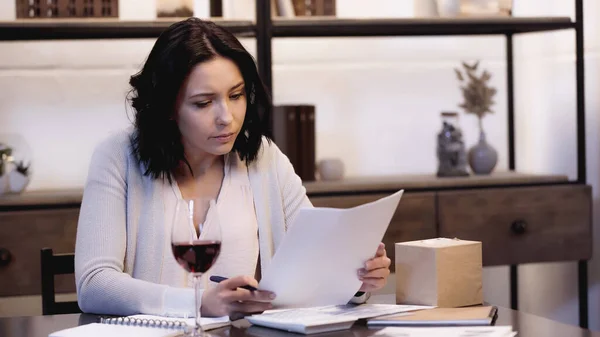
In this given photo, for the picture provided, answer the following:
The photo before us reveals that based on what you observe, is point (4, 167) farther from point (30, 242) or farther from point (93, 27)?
point (93, 27)

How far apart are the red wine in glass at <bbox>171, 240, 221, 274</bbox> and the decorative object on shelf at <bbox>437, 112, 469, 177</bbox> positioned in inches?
80.8

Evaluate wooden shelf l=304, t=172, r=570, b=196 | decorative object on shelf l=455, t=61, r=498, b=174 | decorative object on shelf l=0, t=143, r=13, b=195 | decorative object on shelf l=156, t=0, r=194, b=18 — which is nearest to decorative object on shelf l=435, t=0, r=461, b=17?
decorative object on shelf l=455, t=61, r=498, b=174

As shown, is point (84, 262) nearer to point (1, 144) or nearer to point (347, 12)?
point (1, 144)

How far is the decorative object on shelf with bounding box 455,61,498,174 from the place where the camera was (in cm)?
344

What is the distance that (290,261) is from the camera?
149 centimetres

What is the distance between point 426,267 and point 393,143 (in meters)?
2.09

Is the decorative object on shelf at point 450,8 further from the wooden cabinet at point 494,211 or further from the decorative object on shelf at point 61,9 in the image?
the decorative object on shelf at point 61,9

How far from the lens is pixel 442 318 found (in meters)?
1.48

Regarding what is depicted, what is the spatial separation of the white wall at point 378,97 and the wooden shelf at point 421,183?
13.2 inches

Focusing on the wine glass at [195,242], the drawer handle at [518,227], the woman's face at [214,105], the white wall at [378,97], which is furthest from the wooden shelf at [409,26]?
the wine glass at [195,242]

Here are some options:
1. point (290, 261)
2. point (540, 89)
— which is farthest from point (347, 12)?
point (290, 261)

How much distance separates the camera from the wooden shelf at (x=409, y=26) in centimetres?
Answer: 310

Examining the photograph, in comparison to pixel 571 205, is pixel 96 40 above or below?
above

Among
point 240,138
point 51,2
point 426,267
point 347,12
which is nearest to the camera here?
point 426,267
